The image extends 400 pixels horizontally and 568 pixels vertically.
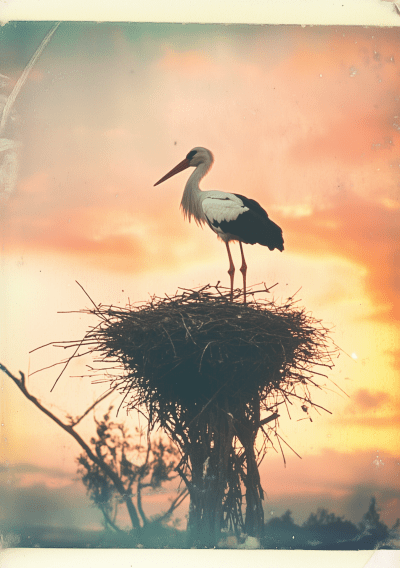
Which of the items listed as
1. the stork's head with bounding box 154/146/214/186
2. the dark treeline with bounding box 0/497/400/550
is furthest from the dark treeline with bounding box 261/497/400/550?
the stork's head with bounding box 154/146/214/186

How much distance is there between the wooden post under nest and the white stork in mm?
344

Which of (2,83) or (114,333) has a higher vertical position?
(2,83)

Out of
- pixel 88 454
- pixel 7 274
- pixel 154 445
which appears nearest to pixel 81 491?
pixel 88 454

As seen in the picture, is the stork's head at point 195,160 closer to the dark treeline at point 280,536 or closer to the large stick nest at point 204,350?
the large stick nest at point 204,350

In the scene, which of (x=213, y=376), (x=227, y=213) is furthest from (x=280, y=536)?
(x=227, y=213)

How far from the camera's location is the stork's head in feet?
11.2

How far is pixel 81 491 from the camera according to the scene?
3.25m

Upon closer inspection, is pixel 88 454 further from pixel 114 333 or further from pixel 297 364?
pixel 297 364

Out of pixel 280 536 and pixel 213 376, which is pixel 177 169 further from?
pixel 280 536

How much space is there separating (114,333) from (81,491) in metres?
0.88

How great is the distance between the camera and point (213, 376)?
288 cm

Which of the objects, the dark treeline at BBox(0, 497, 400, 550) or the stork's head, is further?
the stork's head

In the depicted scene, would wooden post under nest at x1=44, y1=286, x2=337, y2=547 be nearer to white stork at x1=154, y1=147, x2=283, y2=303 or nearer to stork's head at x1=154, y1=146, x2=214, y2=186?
white stork at x1=154, y1=147, x2=283, y2=303

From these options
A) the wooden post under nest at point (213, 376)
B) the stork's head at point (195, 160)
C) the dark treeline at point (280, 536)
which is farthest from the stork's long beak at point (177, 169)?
the dark treeline at point (280, 536)
